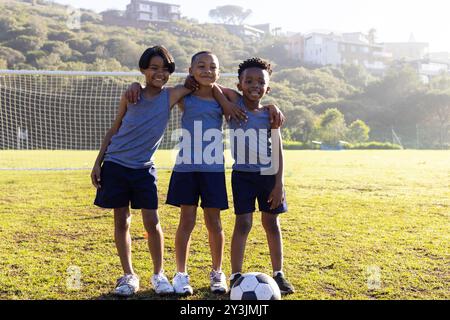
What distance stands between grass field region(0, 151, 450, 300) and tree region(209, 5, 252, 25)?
11265cm

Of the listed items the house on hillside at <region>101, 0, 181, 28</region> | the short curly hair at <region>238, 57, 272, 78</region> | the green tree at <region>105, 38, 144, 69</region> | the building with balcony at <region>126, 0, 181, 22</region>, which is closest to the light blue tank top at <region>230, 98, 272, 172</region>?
the short curly hair at <region>238, 57, 272, 78</region>

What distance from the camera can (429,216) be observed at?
18.4ft

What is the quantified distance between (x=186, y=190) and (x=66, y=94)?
17.6 m

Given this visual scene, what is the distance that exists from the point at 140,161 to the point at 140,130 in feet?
0.61

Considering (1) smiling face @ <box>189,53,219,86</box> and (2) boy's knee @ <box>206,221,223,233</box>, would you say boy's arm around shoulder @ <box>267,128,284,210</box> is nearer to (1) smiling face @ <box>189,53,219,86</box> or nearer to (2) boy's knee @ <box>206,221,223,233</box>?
(2) boy's knee @ <box>206,221,223,233</box>

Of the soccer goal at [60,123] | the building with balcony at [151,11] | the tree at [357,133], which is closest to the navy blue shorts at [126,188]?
the soccer goal at [60,123]

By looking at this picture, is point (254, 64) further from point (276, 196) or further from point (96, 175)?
point (96, 175)

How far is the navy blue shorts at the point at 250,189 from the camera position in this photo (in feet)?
10.3

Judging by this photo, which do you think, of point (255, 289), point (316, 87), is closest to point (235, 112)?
point (255, 289)

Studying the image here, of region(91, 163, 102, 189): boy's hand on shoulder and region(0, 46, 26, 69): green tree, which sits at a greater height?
region(0, 46, 26, 69): green tree

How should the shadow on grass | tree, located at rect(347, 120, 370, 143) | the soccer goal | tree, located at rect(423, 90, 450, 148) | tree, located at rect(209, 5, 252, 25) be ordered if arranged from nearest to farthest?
the shadow on grass → the soccer goal → tree, located at rect(347, 120, 370, 143) → tree, located at rect(423, 90, 450, 148) → tree, located at rect(209, 5, 252, 25)

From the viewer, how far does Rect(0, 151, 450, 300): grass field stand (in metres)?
3.12

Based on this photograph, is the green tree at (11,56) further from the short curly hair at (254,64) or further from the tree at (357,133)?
the short curly hair at (254,64)

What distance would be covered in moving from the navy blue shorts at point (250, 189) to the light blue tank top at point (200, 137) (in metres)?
0.14
